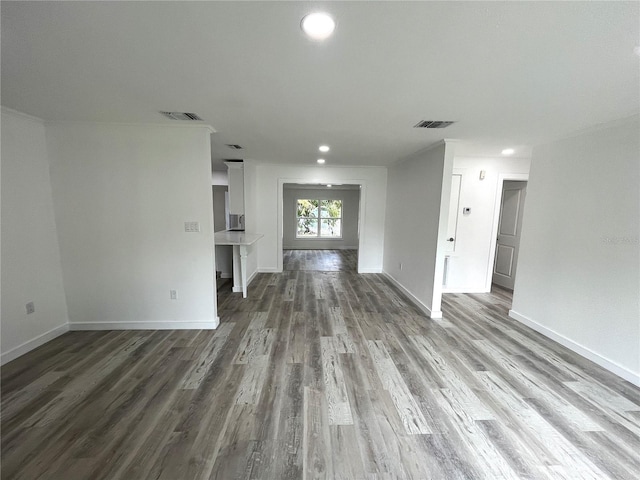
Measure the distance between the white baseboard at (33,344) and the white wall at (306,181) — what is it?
316 centimetres

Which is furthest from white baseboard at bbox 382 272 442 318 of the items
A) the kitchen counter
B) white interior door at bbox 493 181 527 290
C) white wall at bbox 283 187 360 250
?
white wall at bbox 283 187 360 250

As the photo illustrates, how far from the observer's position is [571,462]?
1516 millimetres

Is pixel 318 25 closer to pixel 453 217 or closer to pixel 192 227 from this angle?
pixel 192 227

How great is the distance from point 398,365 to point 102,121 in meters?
4.00

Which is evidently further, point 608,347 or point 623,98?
point 608,347

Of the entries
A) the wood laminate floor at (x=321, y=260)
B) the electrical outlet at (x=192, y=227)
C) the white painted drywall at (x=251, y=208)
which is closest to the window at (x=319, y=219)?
the wood laminate floor at (x=321, y=260)

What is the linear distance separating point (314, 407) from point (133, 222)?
2.79 metres

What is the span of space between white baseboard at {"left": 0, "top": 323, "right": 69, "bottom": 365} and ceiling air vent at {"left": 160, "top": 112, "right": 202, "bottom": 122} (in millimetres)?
2709

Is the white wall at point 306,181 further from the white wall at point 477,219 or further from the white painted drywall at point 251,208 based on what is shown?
the white wall at point 477,219

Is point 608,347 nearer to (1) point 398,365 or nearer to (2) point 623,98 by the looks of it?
(1) point 398,365

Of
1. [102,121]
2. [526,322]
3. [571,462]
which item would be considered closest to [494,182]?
[526,322]

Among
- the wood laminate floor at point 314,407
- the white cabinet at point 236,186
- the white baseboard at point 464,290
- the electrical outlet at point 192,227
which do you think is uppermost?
the white cabinet at point 236,186

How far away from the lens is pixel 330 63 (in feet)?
4.91

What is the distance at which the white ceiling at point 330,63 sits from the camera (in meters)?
1.12
